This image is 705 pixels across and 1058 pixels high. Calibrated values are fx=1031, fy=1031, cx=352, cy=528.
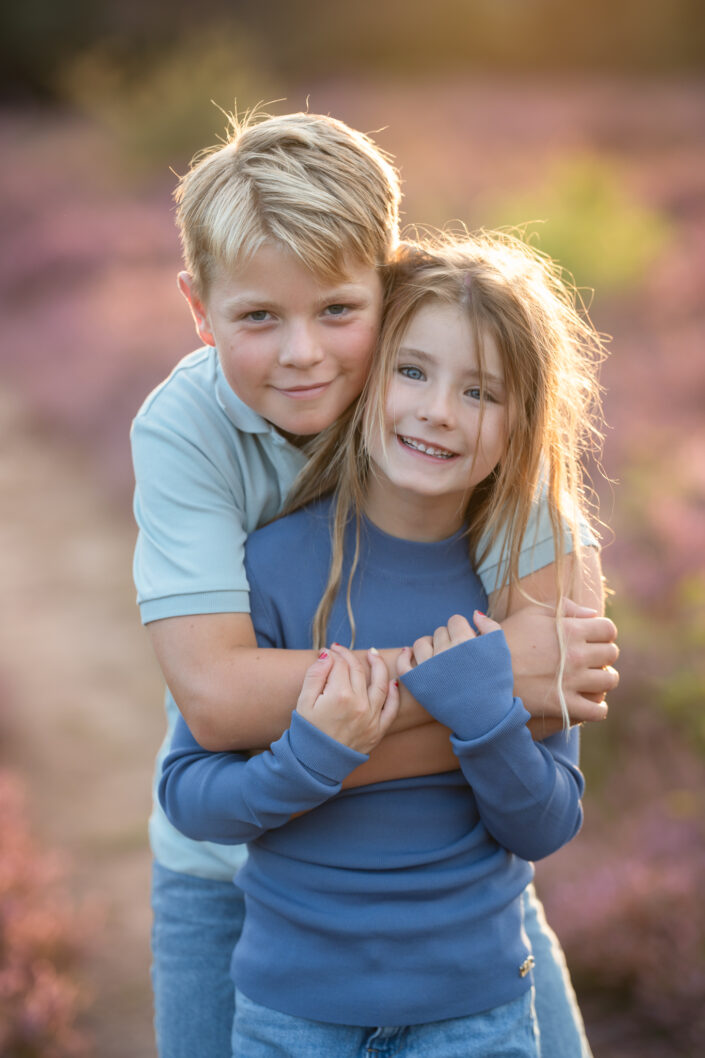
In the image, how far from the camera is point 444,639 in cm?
142

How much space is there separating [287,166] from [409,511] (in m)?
0.53

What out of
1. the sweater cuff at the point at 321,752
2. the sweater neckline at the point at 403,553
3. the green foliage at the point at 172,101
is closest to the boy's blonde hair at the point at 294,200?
the sweater neckline at the point at 403,553

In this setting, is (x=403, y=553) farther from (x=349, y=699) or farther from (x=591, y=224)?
(x=591, y=224)

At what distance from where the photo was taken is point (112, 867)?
3.50m

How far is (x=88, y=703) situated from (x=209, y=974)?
284cm

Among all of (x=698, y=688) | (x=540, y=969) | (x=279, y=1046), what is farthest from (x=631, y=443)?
(x=279, y=1046)

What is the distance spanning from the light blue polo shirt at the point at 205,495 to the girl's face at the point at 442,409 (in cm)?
15

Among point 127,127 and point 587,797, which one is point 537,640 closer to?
point 587,797

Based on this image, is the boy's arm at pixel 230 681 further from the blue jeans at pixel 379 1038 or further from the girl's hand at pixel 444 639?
the blue jeans at pixel 379 1038

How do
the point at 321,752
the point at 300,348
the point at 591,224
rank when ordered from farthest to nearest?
1. the point at 591,224
2. the point at 300,348
3. the point at 321,752

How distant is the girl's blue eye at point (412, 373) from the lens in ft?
4.88

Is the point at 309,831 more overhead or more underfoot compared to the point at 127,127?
more underfoot

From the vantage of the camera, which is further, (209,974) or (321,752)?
(209,974)

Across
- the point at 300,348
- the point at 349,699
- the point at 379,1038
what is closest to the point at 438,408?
the point at 300,348
